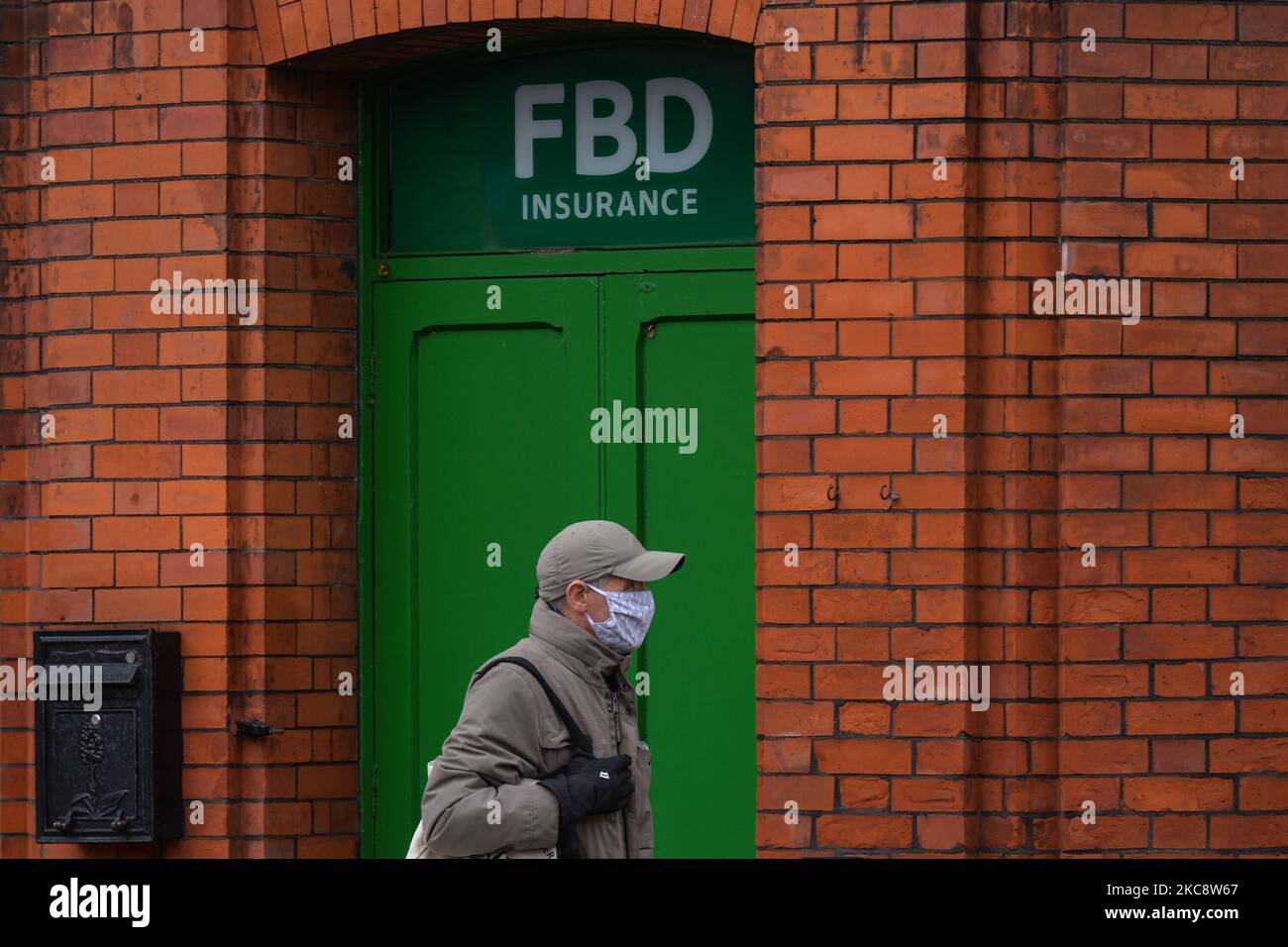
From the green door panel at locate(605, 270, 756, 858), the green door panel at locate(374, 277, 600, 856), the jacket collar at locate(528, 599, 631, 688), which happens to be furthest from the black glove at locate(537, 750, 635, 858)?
the green door panel at locate(374, 277, 600, 856)

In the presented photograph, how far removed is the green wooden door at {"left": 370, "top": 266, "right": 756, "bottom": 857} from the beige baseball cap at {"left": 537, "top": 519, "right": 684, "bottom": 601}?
1.54m

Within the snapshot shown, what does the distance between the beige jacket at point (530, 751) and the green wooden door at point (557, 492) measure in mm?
1499

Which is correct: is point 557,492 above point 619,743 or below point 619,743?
above

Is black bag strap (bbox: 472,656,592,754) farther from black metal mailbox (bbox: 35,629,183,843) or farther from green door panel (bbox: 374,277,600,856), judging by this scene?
black metal mailbox (bbox: 35,629,183,843)

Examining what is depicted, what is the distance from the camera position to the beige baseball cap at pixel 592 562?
13.9ft

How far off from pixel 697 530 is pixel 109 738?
185 centimetres

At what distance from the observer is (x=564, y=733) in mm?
4113
